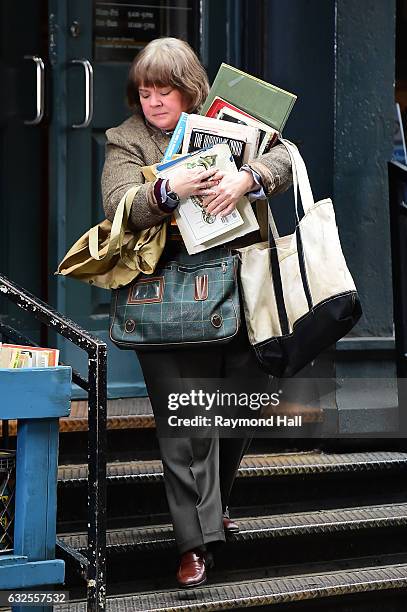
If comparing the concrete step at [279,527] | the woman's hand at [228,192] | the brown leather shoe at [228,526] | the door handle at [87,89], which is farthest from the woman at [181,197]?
the door handle at [87,89]

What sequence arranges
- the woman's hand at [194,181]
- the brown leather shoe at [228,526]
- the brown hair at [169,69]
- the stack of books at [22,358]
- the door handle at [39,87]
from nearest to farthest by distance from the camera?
the stack of books at [22,358] → the woman's hand at [194,181] → the brown hair at [169,69] → the brown leather shoe at [228,526] → the door handle at [39,87]

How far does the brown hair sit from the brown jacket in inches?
5.7

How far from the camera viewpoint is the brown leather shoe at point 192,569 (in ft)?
13.0

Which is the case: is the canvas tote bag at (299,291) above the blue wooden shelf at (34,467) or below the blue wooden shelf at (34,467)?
above

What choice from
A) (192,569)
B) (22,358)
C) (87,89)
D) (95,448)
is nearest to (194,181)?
(22,358)

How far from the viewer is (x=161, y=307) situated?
3.88 m

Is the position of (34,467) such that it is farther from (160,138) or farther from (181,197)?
(160,138)

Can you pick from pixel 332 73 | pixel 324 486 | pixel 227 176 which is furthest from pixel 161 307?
pixel 332 73

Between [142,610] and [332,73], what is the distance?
96.4 inches

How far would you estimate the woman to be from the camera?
3824 millimetres

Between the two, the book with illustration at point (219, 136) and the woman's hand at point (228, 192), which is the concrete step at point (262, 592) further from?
the book with illustration at point (219, 136)

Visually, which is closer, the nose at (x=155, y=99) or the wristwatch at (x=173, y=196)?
the wristwatch at (x=173, y=196)

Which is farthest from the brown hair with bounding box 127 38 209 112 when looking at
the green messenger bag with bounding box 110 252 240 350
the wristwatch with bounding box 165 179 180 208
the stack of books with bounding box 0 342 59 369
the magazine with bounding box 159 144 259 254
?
the stack of books with bounding box 0 342 59 369

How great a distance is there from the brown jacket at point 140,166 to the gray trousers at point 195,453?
462 millimetres
